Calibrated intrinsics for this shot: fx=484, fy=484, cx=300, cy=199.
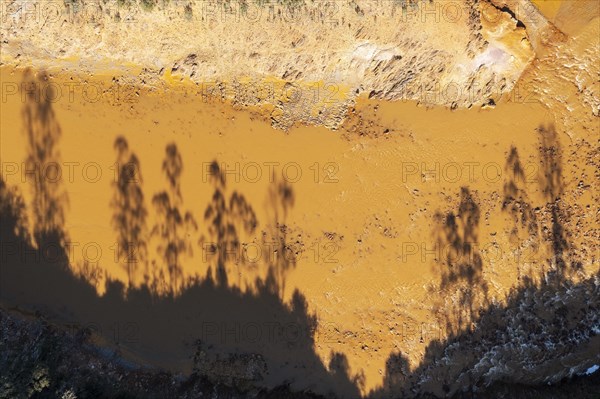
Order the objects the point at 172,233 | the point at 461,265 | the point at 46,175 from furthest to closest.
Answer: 1. the point at 46,175
2. the point at 172,233
3. the point at 461,265

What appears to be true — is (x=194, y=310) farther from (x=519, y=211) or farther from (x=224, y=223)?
(x=519, y=211)

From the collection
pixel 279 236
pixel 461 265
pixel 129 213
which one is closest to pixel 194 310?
pixel 279 236

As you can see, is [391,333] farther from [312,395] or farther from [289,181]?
[289,181]

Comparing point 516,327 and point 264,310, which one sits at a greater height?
point 264,310

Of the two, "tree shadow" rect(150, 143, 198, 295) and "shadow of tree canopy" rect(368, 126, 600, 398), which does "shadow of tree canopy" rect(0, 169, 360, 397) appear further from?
"shadow of tree canopy" rect(368, 126, 600, 398)

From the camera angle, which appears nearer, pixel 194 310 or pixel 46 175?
pixel 194 310

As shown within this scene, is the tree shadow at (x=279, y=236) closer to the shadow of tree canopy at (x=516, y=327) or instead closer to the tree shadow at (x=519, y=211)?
the shadow of tree canopy at (x=516, y=327)

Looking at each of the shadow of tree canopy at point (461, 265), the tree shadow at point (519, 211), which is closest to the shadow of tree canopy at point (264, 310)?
the shadow of tree canopy at point (461, 265)

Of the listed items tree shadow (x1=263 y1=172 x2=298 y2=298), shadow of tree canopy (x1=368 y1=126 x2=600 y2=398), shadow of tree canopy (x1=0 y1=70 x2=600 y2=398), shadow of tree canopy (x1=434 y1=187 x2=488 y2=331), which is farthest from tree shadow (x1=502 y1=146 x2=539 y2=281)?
tree shadow (x1=263 y1=172 x2=298 y2=298)
